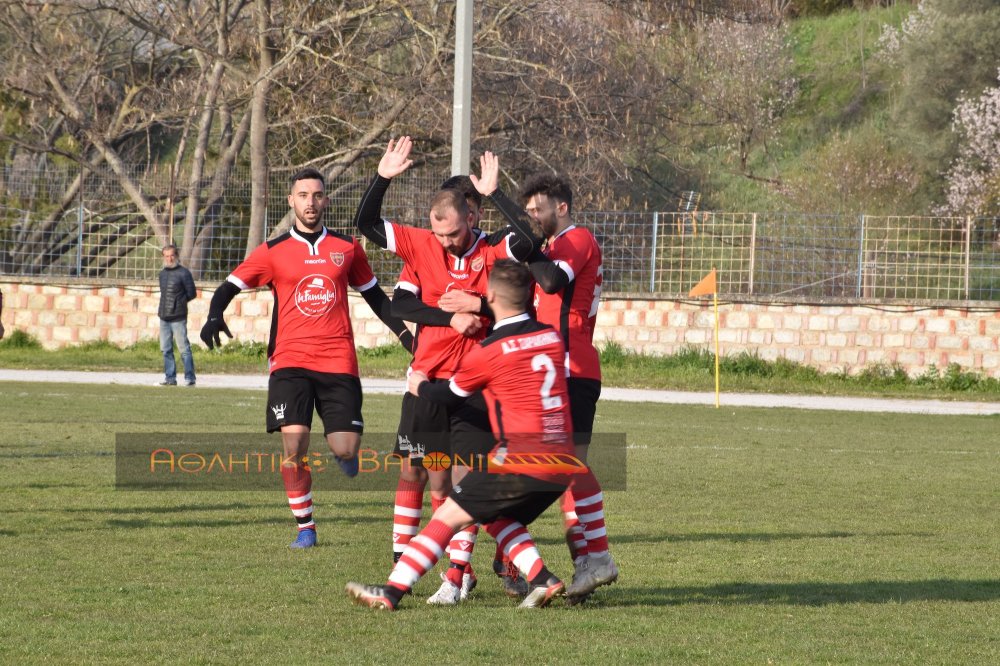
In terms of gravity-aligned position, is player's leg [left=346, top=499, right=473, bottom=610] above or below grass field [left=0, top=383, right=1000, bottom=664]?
above

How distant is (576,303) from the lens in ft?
22.5

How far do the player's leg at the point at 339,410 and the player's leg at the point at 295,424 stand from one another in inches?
3.3

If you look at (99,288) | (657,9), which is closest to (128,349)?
(99,288)

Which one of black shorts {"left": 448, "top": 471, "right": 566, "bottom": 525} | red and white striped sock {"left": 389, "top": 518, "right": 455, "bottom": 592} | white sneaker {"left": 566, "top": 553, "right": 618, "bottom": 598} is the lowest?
white sneaker {"left": 566, "top": 553, "right": 618, "bottom": 598}

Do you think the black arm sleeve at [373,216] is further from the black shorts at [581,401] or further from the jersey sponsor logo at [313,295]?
the black shorts at [581,401]

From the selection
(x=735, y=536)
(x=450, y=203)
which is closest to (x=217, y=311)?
(x=450, y=203)

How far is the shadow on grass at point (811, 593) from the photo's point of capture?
6.42 metres

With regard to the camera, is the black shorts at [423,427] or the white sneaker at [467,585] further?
the black shorts at [423,427]

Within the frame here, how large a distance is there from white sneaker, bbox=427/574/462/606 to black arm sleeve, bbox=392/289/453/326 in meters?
1.22

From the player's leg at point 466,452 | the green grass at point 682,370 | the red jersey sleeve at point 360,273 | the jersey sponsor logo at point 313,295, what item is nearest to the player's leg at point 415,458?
the player's leg at point 466,452

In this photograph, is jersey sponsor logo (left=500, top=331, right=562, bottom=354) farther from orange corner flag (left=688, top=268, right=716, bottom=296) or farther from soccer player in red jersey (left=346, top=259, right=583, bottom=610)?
orange corner flag (left=688, top=268, right=716, bottom=296)

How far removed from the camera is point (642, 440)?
575 inches

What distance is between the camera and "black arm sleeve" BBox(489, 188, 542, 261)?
6.53 metres

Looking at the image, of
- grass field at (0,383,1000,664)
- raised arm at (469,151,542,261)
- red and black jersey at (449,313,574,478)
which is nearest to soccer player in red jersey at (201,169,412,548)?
grass field at (0,383,1000,664)
